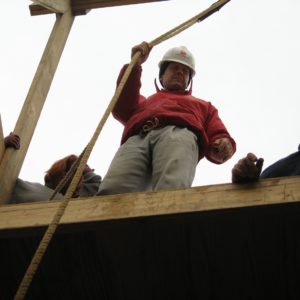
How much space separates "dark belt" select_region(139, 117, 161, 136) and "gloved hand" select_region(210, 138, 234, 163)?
28 cm

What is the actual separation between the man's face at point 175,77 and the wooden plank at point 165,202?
46.2 inches

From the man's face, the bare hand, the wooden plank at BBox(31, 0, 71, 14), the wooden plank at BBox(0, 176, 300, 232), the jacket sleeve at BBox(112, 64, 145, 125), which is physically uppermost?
the wooden plank at BBox(31, 0, 71, 14)

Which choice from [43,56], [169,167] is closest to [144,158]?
[169,167]

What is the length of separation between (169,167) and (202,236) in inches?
18.2

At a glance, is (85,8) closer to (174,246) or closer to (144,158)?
(144,158)

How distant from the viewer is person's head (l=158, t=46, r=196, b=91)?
2.95 metres

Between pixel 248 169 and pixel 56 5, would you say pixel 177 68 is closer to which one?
pixel 56 5

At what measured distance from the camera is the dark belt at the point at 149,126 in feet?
8.30

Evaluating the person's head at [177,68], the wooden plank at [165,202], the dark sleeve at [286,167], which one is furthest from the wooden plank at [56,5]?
the dark sleeve at [286,167]

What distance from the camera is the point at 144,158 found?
7.94ft

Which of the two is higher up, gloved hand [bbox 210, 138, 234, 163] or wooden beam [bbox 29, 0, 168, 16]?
wooden beam [bbox 29, 0, 168, 16]

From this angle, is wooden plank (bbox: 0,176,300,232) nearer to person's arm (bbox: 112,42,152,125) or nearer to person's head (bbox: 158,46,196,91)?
person's arm (bbox: 112,42,152,125)

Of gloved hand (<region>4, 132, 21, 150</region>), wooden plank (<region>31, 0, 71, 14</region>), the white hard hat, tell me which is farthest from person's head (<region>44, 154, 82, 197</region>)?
wooden plank (<region>31, 0, 71, 14</region>)

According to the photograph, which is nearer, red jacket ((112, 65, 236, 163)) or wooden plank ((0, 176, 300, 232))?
wooden plank ((0, 176, 300, 232))
